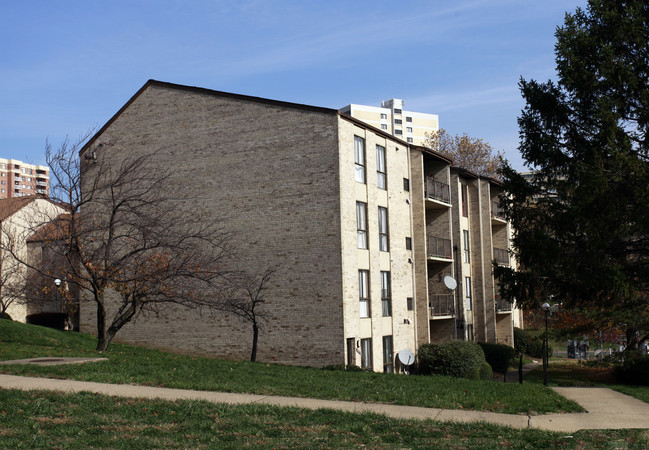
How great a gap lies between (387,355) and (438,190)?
33.2 ft

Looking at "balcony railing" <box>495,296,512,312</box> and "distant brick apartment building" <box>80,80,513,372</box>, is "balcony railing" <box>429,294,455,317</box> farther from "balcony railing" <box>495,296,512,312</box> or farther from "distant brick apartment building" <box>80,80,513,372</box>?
"balcony railing" <box>495,296,512,312</box>

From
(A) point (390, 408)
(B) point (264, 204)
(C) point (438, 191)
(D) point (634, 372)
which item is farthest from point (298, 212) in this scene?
(A) point (390, 408)

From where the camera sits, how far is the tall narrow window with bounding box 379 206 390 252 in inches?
1126

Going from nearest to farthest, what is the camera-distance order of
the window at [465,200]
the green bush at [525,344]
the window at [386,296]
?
the window at [386,296] < the window at [465,200] < the green bush at [525,344]

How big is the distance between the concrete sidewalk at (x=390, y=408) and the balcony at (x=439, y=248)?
20075 mm

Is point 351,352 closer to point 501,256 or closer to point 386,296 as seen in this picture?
point 386,296

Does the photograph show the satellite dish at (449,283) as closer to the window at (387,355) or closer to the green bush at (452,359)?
the green bush at (452,359)

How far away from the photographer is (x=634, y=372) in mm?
25719

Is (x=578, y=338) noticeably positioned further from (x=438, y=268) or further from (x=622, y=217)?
(x=438, y=268)

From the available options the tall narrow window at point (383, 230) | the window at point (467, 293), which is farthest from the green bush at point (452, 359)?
the window at point (467, 293)

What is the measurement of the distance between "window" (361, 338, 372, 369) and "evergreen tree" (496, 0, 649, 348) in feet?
18.6

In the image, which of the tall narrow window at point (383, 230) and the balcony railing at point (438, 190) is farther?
the balcony railing at point (438, 190)

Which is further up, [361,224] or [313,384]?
[361,224]

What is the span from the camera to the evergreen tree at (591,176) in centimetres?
2150
